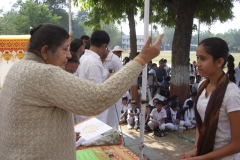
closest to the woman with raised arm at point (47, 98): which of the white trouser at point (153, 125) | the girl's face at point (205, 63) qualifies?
the girl's face at point (205, 63)

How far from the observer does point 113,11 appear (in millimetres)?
7805

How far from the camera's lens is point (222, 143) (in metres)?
1.54

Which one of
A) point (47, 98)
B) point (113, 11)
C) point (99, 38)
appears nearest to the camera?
point (47, 98)

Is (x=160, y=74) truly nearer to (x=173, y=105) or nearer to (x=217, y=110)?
(x=173, y=105)

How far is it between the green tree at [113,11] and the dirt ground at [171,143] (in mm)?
3497

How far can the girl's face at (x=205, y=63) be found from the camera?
1.57 m

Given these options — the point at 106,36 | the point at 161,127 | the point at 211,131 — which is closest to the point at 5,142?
the point at 211,131

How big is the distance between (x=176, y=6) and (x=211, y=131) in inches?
211

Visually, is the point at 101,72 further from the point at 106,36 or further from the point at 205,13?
the point at 205,13

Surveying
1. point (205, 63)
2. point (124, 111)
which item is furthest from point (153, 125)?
point (205, 63)

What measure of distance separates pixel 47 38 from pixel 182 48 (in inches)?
214

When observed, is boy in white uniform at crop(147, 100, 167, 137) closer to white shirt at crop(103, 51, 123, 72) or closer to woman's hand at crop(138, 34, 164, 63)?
white shirt at crop(103, 51, 123, 72)

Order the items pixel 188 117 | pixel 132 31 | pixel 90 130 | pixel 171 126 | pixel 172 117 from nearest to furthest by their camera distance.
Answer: pixel 90 130
pixel 171 126
pixel 172 117
pixel 188 117
pixel 132 31

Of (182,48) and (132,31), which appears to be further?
(132,31)
